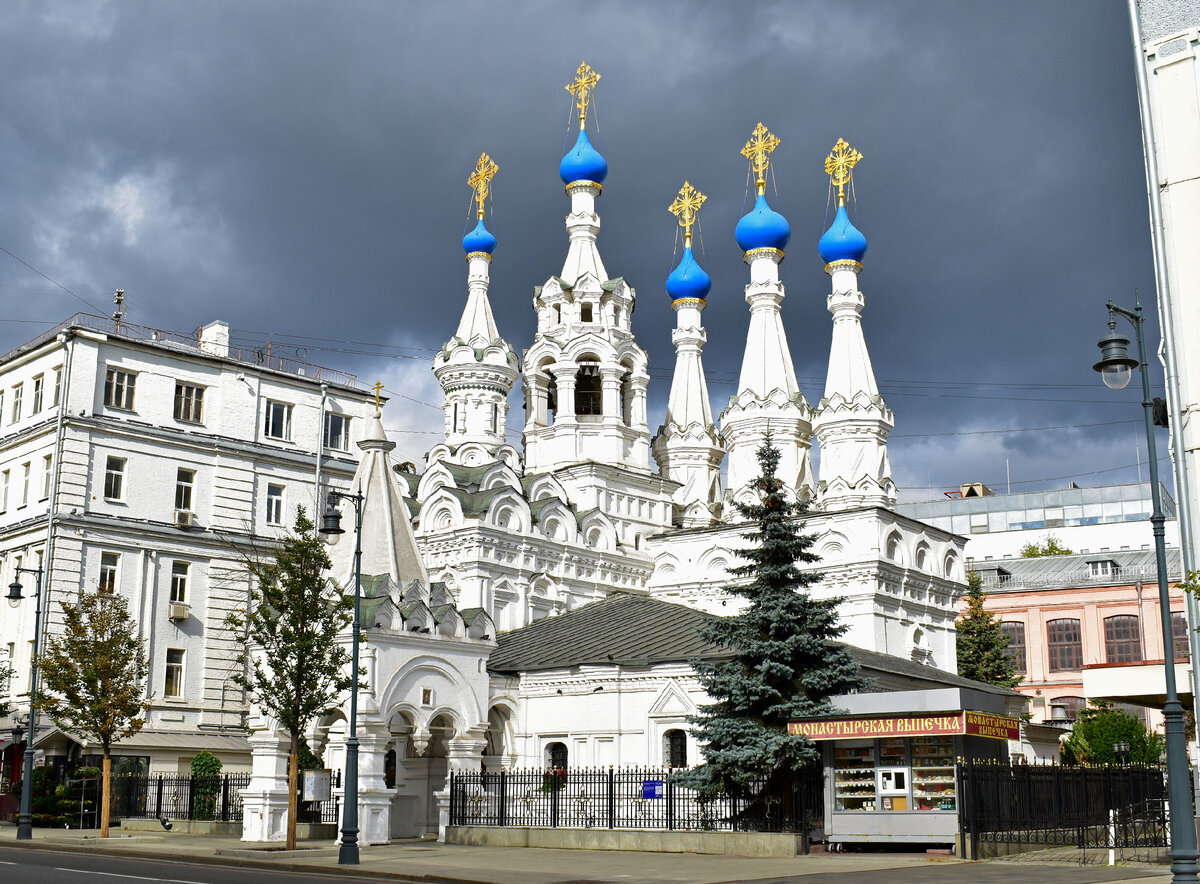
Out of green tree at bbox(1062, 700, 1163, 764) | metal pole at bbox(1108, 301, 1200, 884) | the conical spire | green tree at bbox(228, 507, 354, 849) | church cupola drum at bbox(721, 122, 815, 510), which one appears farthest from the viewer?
church cupola drum at bbox(721, 122, 815, 510)

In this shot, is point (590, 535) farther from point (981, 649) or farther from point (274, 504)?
point (981, 649)

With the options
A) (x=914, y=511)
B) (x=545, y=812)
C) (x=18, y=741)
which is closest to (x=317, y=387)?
(x=18, y=741)

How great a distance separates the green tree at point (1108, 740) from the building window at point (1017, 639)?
1163cm

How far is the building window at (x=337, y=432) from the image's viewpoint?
149ft

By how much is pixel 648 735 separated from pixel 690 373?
2596 cm

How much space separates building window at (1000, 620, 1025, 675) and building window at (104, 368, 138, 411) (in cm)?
4087

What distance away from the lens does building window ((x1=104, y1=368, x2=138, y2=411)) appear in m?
40.0

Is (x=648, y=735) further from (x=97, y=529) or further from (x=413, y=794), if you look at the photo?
(x=97, y=529)

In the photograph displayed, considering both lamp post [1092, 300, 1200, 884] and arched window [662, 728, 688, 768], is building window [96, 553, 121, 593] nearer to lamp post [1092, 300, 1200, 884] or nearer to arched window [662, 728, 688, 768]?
arched window [662, 728, 688, 768]

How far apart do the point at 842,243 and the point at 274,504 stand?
2486cm

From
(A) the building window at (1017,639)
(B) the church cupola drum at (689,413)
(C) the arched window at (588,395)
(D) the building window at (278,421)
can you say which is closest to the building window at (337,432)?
(D) the building window at (278,421)

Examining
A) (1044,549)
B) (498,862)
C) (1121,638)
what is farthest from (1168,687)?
(1044,549)

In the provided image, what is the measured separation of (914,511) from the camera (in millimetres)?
87938

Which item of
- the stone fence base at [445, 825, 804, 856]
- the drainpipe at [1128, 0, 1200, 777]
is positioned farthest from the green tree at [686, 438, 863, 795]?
the drainpipe at [1128, 0, 1200, 777]
